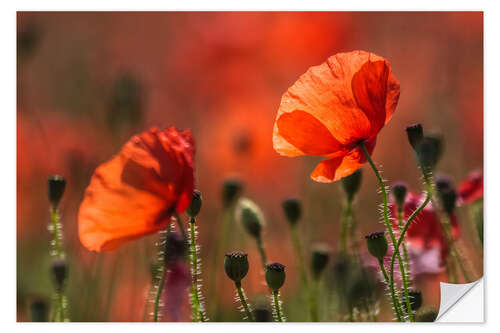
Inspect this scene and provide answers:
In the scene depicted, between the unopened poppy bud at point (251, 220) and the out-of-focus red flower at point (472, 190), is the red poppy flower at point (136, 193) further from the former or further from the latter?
the out-of-focus red flower at point (472, 190)

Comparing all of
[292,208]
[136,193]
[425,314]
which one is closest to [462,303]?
[425,314]

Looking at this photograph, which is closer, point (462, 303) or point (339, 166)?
point (339, 166)

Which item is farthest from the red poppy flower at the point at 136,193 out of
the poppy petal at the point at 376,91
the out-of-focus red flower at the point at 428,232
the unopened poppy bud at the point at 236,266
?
the out-of-focus red flower at the point at 428,232

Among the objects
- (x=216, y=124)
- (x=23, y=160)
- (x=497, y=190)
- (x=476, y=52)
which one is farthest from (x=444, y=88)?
(x=23, y=160)

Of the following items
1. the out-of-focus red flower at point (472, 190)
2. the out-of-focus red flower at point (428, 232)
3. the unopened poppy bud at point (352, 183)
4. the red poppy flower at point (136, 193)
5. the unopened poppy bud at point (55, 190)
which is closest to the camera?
the red poppy flower at point (136, 193)

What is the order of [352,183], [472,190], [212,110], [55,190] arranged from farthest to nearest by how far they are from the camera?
[212,110] < [472,190] < [352,183] < [55,190]

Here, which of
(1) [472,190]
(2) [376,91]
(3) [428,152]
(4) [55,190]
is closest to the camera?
(2) [376,91]

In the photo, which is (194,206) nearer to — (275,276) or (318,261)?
(275,276)

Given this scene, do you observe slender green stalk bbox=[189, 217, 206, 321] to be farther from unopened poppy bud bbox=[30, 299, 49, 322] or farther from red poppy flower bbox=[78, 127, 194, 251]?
unopened poppy bud bbox=[30, 299, 49, 322]
